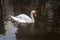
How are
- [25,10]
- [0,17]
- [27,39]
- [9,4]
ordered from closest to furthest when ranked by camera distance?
[27,39] < [0,17] < [25,10] < [9,4]

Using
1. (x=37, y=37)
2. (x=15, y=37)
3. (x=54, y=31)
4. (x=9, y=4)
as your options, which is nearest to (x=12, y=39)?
(x=15, y=37)

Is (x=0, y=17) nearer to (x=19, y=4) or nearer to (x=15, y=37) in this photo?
(x=15, y=37)

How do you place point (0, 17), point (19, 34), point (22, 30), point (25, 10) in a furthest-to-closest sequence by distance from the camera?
point (25, 10)
point (0, 17)
point (22, 30)
point (19, 34)

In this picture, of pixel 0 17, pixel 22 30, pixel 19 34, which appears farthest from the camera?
pixel 0 17

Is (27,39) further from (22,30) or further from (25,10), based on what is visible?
(25,10)

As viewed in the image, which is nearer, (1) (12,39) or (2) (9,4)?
(1) (12,39)

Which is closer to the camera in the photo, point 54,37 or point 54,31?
point 54,37

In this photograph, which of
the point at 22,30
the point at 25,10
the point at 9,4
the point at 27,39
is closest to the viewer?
the point at 27,39

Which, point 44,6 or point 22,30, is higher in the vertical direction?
point 44,6

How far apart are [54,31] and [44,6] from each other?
3.49 metres

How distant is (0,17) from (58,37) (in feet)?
7.78

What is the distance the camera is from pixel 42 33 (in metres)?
3.14

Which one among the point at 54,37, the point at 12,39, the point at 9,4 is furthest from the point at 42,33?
the point at 9,4

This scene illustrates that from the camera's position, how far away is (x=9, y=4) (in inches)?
298
